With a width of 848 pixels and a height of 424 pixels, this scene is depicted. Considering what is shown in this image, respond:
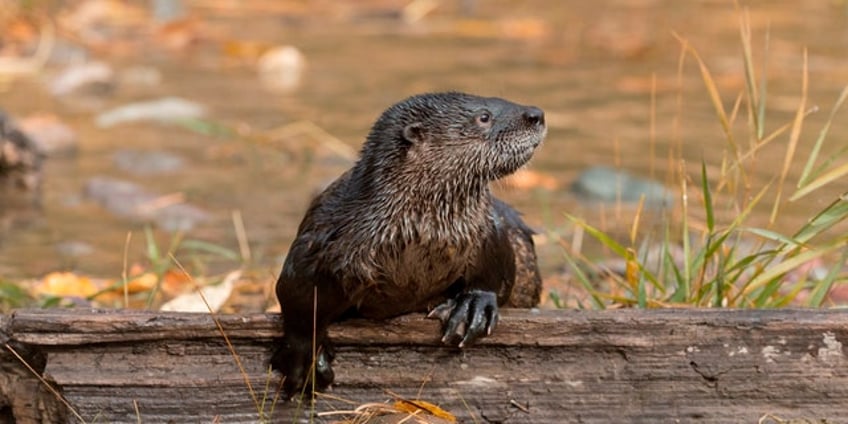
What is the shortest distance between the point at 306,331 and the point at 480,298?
42cm

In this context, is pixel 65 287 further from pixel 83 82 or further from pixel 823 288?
pixel 83 82

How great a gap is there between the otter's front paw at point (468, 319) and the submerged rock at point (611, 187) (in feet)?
10.0

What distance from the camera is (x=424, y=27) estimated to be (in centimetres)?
1116

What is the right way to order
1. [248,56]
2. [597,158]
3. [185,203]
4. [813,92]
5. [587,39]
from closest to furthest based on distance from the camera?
[185,203]
[597,158]
[813,92]
[248,56]
[587,39]

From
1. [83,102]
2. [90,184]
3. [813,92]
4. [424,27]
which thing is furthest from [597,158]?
[424,27]

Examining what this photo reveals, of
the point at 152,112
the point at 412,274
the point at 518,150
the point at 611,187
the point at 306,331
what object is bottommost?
the point at 611,187

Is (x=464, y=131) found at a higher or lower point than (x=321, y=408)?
higher

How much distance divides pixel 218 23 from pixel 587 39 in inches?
113

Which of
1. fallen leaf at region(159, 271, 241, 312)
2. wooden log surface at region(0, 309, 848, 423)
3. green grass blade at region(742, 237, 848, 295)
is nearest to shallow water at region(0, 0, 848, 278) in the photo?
fallen leaf at region(159, 271, 241, 312)

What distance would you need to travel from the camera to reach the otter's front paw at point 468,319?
3342 millimetres

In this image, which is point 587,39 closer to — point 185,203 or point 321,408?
point 185,203

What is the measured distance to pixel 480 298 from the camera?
3.41m

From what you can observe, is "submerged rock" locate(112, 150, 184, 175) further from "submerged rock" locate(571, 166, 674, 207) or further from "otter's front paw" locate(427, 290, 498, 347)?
"otter's front paw" locate(427, 290, 498, 347)

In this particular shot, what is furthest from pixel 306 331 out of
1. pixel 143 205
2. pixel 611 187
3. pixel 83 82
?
pixel 83 82
